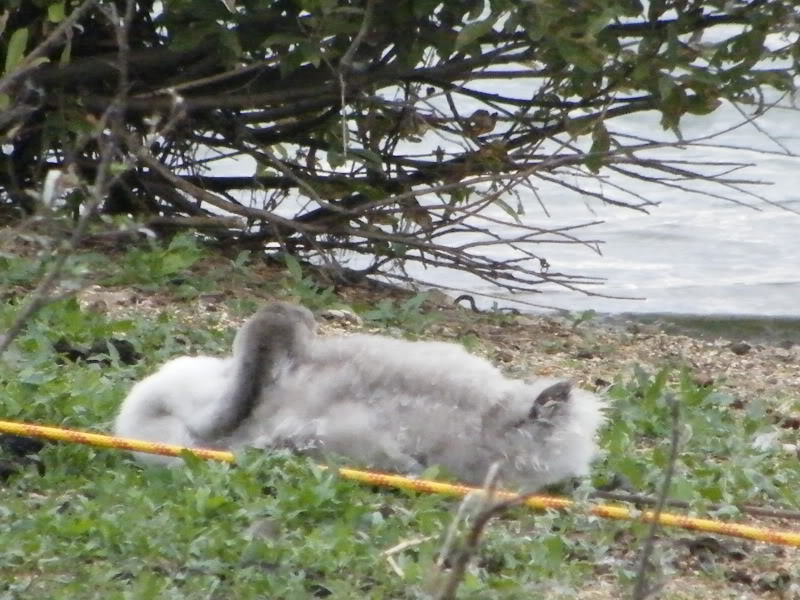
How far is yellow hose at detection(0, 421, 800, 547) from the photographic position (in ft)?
13.0

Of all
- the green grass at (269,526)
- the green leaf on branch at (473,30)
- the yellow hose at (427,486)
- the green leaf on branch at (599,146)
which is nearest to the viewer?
the green grass at (269,526)

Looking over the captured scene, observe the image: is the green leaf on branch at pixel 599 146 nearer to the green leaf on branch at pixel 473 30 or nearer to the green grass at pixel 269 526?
the green leaf on branch at pixel 473 30

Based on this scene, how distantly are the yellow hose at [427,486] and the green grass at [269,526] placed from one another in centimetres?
4

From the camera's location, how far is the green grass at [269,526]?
12.0 ft

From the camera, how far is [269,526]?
12.8ft

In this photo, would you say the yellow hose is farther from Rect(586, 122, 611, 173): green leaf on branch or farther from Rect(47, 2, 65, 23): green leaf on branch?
Rect(586, 122, 611, 173): green leaf on branch

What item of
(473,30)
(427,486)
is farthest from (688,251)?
(427,486)

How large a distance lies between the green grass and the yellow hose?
0.04 metres

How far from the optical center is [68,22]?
8.87ft

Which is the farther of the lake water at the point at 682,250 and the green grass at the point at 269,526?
the lake water at the point at 682,250

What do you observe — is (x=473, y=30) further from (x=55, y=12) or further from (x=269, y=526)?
(x=269, y=526)

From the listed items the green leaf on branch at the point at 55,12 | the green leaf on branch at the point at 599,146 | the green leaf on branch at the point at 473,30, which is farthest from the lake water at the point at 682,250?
the green leaf on branch at the point at 55,12

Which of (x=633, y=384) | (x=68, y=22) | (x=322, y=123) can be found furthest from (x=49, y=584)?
(x=322, y=123)

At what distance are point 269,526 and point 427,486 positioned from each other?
0.54 metres
